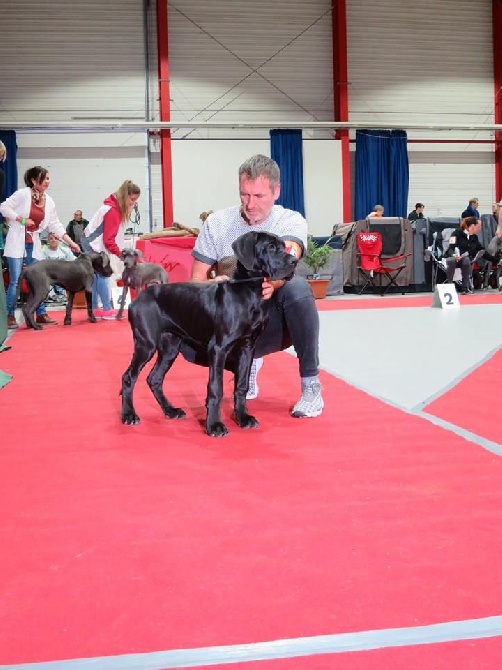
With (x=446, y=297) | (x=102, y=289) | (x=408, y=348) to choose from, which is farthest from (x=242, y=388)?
(x=446, y=297)

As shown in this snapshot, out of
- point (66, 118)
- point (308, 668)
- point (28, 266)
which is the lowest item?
point (308, 668)

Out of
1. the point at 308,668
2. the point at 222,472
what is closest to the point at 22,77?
the point at 222,472

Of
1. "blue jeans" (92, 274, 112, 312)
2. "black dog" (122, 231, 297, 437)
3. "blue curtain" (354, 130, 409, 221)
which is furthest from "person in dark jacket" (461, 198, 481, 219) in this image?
"black dog" (122, 231, 297, 437)

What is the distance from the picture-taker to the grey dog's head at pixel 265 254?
2311 mm

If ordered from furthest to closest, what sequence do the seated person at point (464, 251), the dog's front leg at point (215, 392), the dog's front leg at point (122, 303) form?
the seated person at point (464, 251), the dog's front leg at point (122, 303), the dog's front leg at point (215, 392)

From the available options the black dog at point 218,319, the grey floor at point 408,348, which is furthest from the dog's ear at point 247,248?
the grey floor at point 408,348

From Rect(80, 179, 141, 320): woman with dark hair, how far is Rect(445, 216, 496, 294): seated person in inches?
226

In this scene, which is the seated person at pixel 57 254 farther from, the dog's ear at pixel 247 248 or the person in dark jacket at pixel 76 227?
the dog's ear at pixel 247 248

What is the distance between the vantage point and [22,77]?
44.0ft

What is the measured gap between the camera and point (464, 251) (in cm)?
1098

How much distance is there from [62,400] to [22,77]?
11913 millimetres

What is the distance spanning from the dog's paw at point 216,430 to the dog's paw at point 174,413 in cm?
33

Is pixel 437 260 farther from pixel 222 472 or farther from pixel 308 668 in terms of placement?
pixel 308 668

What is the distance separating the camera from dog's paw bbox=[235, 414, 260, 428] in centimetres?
255
